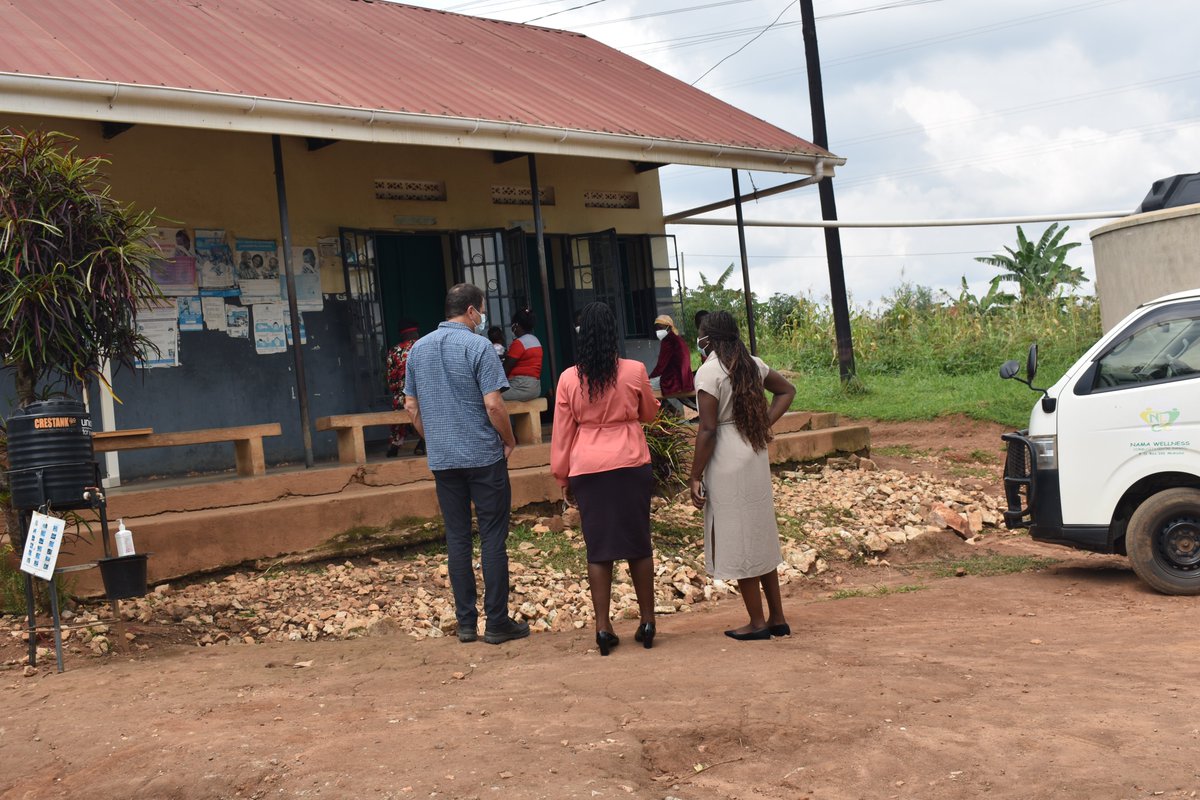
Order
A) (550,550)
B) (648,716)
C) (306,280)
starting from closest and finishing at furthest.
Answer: (648,716)
(550,550)
(306,280)

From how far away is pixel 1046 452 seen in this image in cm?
741

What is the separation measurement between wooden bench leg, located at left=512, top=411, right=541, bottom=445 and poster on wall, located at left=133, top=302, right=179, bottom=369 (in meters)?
2.95

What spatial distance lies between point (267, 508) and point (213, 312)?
2.91 meters

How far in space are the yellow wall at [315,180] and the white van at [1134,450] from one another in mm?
6432

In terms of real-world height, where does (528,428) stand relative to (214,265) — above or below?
below

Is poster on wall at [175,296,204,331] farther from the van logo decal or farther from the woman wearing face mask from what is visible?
the van logo decal

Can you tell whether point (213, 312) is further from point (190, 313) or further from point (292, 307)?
point (292, 307)

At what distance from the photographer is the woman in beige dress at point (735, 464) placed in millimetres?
5867

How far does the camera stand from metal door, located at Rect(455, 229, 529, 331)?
1172cm

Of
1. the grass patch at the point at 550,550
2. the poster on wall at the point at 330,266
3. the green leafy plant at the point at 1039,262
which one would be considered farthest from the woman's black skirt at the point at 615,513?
the green leafy plant at the point at 1039,262

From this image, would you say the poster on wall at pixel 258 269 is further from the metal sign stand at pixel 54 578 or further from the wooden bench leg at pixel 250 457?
the metal sign stand at pixel 54 578

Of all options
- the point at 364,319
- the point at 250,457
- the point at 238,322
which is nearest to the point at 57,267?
the point at 250,457

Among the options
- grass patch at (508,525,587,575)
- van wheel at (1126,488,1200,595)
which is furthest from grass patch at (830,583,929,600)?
grass patch at (508,525,587,575)

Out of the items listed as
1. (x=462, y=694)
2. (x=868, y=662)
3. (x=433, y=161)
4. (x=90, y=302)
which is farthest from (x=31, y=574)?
(x=433, y=161)
